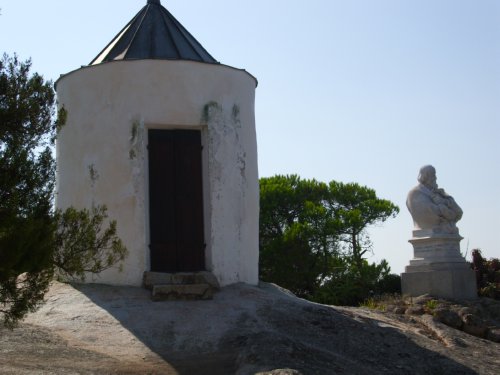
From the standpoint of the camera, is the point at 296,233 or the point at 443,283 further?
the point at 296,233

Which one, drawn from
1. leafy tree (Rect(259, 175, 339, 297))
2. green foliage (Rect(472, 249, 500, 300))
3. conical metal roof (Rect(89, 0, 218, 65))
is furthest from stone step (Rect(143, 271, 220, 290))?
leafy tree (Rect(259, 175, 339, 297))

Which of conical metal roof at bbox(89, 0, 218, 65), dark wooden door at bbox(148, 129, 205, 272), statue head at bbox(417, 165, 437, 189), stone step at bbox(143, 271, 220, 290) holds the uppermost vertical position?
conical metal roof at bbox(89, 0, 218, 65)

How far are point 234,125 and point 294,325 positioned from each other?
4.06 m

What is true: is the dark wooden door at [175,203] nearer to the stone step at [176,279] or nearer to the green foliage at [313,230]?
the stone step at [176,279]

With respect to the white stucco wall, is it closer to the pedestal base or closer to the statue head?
the pedestal base

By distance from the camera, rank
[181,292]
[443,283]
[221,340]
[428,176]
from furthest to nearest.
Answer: [428,176] → [443,283] → [181,292] → [221,340]

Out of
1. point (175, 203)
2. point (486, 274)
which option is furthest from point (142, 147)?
point (486, 274)

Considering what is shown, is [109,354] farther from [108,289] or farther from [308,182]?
[308,182]

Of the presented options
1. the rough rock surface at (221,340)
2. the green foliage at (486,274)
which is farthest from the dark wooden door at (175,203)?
the green foliage at (486,274)

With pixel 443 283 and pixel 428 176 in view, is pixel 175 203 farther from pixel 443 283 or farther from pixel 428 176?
pixel 428 176

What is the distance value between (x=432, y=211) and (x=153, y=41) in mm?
7645

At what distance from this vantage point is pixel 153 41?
14875mm

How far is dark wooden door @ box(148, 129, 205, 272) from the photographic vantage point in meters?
13.8

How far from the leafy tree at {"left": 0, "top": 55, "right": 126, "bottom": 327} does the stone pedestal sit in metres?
10.2
